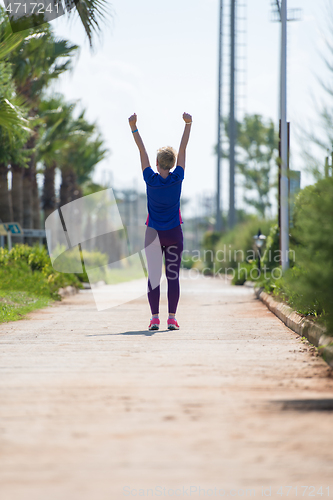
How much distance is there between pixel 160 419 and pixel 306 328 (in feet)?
10.4

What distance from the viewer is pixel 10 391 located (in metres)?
3.93

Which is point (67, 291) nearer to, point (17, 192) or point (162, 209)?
point (162, 209)

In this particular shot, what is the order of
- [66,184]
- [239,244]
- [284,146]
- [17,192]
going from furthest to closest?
[66,184] < [239,244] < [17,192] < [284,146]

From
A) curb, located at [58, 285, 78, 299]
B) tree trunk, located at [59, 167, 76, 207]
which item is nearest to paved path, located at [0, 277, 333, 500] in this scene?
curb, located at [58, 285, 78, 299]

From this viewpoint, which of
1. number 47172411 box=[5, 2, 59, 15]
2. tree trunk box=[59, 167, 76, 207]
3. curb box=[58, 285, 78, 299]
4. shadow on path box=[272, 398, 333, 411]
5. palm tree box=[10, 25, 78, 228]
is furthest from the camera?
tree trunk box=[59, 167, 76, 207]

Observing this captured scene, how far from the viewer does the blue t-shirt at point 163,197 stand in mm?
6797

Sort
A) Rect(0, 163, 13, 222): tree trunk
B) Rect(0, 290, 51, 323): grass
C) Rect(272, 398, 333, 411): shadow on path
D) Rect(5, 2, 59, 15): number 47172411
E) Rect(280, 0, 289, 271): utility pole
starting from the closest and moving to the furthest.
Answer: Rect(272, 398, 333, 411): shadow on path < Rect(0, 290, 51, 323): grass < Rect(5, 2, 59, 15): number 47172411 < Rect(280, 0, 289, 271): utility pole < Rect(0, 163, 13, 222): tree trunk

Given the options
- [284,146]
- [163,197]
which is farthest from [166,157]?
[284,146]

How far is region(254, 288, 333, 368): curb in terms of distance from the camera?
4926 mm

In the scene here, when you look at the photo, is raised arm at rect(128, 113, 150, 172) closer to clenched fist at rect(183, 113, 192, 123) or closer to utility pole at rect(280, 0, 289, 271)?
clenched fist at rect(183, 113, 192, 123)

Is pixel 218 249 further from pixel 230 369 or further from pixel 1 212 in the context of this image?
pixel 230 369

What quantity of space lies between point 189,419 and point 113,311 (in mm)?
6867

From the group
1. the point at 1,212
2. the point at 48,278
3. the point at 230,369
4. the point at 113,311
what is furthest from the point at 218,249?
the point at 230,369

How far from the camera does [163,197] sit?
6.80 m
